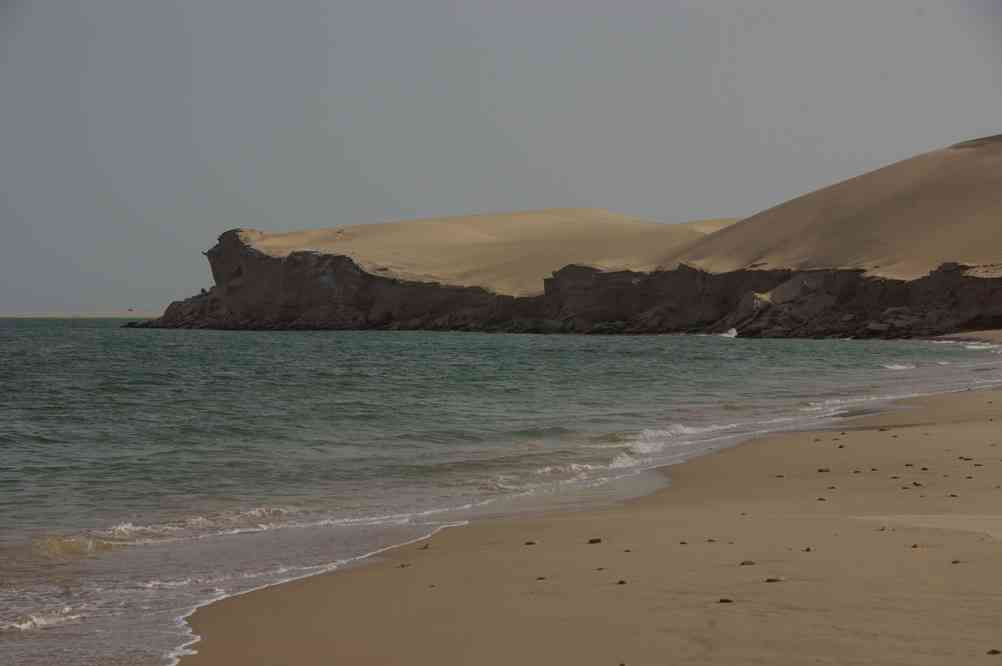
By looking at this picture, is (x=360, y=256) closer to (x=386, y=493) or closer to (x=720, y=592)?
(x=386, y=493)

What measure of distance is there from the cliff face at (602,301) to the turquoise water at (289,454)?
2549 centimetres

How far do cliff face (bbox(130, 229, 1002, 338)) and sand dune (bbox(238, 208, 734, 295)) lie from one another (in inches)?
105

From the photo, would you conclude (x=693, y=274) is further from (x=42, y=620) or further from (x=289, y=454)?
(x=42, y=620)

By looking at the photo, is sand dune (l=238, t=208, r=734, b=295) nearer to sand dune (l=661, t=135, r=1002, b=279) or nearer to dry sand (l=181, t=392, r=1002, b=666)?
sand dune (l=661, t=135, r=1002, b=279)

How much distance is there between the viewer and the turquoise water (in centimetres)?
832

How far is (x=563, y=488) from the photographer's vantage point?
13.2 m

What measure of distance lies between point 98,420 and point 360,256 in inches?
3081

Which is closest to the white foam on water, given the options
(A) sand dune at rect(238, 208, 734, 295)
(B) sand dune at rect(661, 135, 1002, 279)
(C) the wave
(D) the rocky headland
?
(C) the wave

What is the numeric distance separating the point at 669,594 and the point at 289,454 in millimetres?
10445

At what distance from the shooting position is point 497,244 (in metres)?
122

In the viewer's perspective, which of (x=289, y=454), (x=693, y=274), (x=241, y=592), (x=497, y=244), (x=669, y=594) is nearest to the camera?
(x=669, y=594)

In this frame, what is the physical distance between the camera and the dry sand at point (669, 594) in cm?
574

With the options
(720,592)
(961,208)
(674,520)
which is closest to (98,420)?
(674,520)

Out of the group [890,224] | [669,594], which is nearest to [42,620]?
[669,594]
